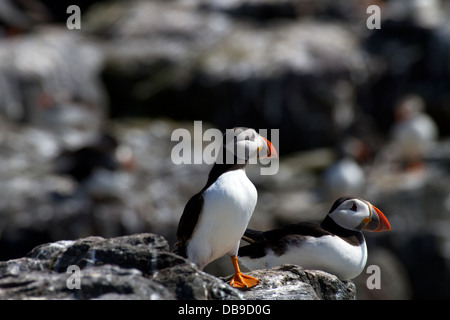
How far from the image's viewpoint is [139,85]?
1809 cm

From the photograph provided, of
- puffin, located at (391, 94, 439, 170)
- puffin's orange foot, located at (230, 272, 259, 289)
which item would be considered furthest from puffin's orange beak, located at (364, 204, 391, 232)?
puffin, located at (391, 94, 439, 170)

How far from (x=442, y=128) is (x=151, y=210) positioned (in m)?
7.65

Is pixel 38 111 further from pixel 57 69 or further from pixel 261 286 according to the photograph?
pixel 261 286

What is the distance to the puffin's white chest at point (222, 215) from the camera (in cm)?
456

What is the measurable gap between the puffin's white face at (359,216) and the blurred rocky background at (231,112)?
16.6ft

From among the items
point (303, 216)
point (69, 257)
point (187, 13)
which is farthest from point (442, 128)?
point (69, 257)

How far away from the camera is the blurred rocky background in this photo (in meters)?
12.4

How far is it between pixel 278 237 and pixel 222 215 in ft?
3.33

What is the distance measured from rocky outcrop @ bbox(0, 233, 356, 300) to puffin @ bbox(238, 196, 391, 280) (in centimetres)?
66

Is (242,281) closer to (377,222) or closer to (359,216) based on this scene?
(359,216)

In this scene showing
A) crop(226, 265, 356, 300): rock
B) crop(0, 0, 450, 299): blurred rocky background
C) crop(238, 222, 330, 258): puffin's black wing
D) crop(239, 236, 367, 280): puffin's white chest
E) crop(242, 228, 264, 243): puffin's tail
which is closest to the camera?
crop(226, 265, 356, 300): rock

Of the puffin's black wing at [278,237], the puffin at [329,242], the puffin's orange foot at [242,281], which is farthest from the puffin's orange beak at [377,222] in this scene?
the puffin's orange foot at [242,281]

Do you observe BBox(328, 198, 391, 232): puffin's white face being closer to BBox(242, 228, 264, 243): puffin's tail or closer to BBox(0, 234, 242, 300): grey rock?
BBox(242, 228, 264, 243): puffin's tail

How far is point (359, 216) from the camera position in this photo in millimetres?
5352
